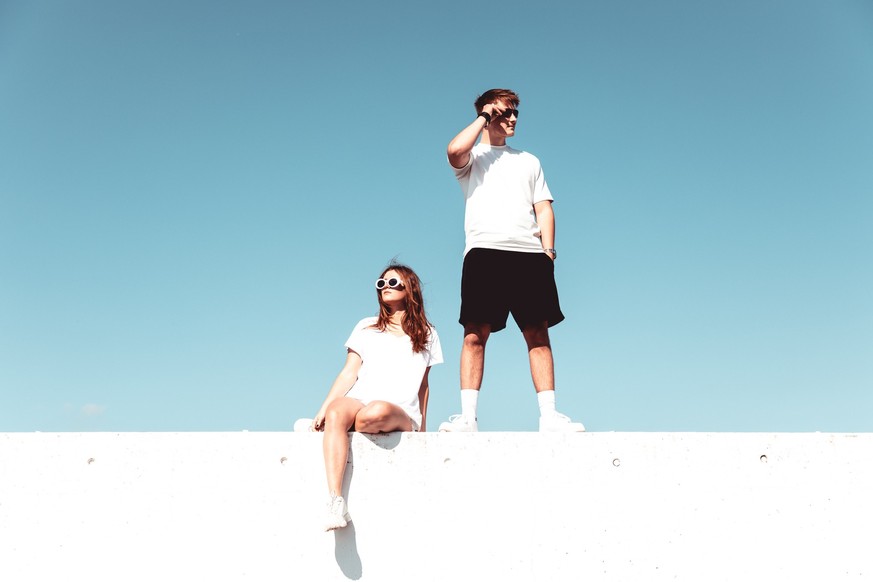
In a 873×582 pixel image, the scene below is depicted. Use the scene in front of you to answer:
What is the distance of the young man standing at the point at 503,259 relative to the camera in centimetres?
399

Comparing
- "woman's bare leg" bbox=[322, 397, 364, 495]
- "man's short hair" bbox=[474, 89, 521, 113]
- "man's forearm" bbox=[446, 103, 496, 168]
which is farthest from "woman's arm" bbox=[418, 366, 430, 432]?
"man's short hair" bbox=[474, 89, 521, 113]

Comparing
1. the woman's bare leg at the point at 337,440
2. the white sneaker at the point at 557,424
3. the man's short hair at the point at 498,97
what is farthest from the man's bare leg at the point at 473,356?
the man's short hair at the point at 498,97

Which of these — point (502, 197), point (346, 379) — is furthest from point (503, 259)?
point (346, 379)

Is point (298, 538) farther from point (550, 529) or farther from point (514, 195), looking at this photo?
point (514, 195)

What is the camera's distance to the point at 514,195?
416cm

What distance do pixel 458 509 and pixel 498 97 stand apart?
2.38m

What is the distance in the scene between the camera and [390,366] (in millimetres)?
3705

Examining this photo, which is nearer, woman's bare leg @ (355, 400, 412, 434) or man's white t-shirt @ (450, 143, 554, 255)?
woman's bare leg @ (355, 400, 412, 434)

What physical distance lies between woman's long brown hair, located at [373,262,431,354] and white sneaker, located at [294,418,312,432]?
63cm

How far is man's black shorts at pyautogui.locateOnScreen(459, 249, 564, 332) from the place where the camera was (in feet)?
13.1

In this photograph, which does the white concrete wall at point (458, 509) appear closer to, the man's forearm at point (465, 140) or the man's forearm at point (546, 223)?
the man's forearm at point (546, 223)

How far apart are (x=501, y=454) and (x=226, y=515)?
4.44 feet

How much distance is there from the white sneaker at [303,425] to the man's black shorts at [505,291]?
3.38 ft

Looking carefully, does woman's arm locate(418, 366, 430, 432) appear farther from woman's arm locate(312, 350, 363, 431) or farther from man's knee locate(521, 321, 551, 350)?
man's knee locate(521, 321, 551, 350)
